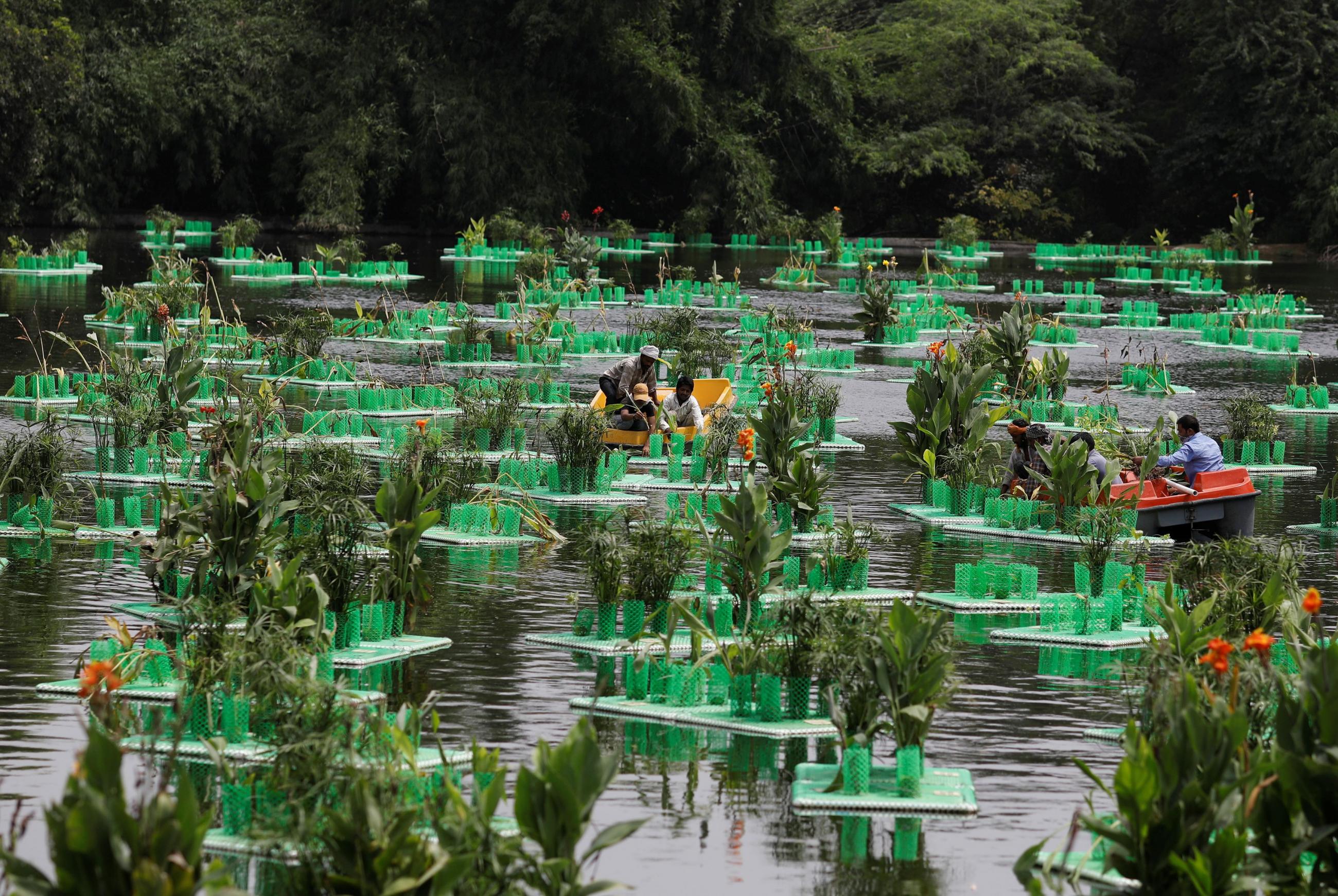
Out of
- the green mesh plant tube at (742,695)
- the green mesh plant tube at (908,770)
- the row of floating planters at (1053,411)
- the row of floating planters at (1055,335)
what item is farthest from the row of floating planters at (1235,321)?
the green mesh plant tube at (908,770)

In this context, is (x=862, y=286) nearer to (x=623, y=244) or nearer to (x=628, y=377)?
(x=623, y=244)

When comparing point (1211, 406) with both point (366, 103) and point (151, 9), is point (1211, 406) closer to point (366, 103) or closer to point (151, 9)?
point (366, 103)

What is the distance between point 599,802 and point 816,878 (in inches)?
41.1

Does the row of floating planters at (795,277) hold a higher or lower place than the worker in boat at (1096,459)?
higher

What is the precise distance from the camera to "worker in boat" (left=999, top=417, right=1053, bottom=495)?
13.6 metres

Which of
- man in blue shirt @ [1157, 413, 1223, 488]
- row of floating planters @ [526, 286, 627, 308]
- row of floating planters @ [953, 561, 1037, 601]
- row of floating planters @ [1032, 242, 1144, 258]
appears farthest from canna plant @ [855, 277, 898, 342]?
row of floating planters @ [1032, 242, 1144, 258]

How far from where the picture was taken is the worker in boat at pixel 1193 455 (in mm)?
13336

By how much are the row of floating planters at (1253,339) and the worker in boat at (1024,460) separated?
13718 mm

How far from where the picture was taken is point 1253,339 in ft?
89.2

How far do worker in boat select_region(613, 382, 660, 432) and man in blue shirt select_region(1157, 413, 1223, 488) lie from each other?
176 inches

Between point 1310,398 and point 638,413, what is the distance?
8.30 meters

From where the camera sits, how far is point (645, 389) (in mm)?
16203

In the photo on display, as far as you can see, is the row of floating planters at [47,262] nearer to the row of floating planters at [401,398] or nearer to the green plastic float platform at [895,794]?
the row of floating planters at [401,398]

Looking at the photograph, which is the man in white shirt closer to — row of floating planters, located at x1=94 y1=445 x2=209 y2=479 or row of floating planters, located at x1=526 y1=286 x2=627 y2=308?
row of floating planters, located at x1=94 y1=445 x2=209 y2=479
